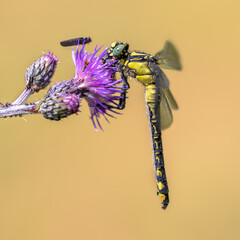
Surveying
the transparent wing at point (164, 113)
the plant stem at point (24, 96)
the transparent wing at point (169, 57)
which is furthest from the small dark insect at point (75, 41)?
the transparent wing at point (164, 113)

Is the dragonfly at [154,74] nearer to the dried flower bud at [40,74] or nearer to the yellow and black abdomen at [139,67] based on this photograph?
the yellow and black abdomen at [139,67]

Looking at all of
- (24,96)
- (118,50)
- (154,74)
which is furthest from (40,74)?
(154,74)

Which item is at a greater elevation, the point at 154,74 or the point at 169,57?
the point at 169,57

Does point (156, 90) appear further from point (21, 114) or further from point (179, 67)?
point (21, 114)

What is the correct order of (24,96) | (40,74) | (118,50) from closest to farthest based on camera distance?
(24,96) → (40,74) → (118,50)

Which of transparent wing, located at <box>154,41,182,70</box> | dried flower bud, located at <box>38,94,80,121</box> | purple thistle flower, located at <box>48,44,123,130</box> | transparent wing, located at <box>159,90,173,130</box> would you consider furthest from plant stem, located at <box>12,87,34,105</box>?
transparent wing, located at <box>159,90,173,130</box>

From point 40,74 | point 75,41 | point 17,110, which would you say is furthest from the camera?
point 75,41

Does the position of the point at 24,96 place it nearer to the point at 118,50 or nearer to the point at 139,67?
the point at 118,50

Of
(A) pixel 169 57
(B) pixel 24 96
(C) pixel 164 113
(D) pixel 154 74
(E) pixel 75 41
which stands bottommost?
(C) pixel 164 113
